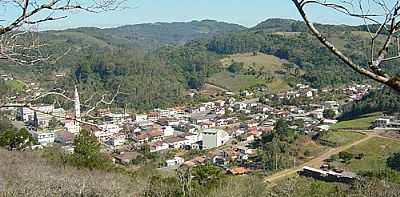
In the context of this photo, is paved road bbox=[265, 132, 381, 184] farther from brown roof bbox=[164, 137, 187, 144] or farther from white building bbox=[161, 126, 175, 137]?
white building bbox=[161, 126, 175, 137]

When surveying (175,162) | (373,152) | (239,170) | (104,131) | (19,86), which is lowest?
(175,162)

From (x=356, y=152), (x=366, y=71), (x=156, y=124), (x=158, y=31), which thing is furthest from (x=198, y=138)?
(x=158, y=31)

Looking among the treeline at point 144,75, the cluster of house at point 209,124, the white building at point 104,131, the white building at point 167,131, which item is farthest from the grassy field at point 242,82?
the white building at point 104,131

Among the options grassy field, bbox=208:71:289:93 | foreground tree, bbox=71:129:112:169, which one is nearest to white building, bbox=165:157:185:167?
foreground tree, bbox=71:129:112:169

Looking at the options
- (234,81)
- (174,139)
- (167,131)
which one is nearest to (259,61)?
(234,81)

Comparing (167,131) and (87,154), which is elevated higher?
(87,154)

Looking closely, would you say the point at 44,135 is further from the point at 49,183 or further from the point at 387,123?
the point at 49,183

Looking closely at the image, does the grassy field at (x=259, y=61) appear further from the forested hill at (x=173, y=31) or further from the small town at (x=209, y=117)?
the forested hill at (x=173, y=31)
